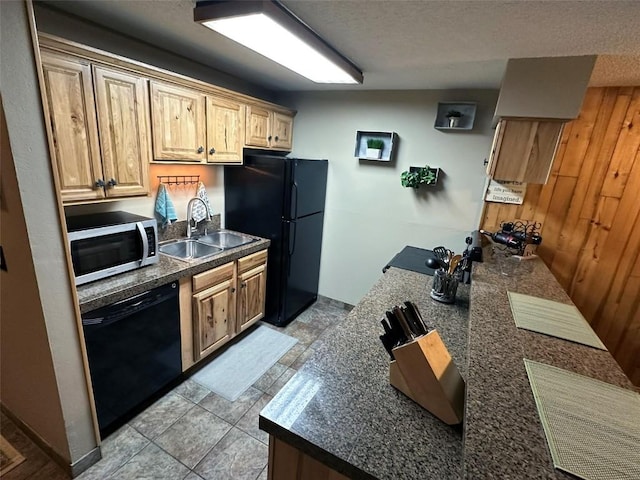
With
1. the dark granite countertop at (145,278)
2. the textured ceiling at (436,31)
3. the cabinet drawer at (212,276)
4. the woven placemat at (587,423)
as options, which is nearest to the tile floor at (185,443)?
the cabinet drawer at (212,276)

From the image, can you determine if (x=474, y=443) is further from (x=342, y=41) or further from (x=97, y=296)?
(x=342, y=41)

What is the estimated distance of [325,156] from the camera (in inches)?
127

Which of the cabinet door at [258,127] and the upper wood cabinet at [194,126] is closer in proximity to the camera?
the upper wood cabinet at [194,126]

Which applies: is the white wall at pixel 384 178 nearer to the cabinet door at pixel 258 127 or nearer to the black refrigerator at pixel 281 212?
the black refrigerator at pixel 281 212

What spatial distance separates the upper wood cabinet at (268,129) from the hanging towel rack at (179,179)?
0.59 meters

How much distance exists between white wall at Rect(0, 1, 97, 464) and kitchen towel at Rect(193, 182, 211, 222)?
1335 millimetres

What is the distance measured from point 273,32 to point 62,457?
248 cm

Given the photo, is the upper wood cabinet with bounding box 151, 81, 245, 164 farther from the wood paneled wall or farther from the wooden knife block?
the wood paneled wall

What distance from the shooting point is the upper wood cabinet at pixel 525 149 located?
1.70 metres

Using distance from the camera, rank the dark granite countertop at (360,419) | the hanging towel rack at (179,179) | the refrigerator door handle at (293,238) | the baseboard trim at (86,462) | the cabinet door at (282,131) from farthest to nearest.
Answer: the cabinet door at (282,131) → the refrigerator door handle at (293,238) → the hanging towel rack at (179,179) → the baseboard trim at (86,462) → the dark granite countertop at (360,419)

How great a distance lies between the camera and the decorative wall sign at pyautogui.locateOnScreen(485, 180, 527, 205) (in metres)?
2.42

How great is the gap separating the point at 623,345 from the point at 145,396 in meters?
3.70

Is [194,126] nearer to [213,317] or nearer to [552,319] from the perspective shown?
[213,317]

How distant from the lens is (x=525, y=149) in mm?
1773
